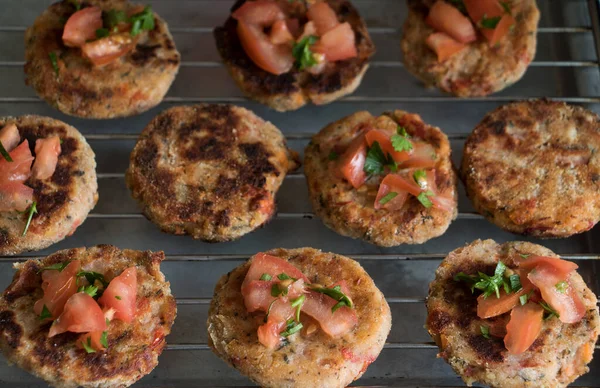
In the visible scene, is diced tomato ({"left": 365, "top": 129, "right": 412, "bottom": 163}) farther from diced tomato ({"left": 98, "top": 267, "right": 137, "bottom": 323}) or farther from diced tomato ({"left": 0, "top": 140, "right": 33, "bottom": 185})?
diced tomato ({"left": 0, "top": 140, "right": 33, "bottom": 185})

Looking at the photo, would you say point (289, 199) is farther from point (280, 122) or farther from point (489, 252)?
point (489, 252)

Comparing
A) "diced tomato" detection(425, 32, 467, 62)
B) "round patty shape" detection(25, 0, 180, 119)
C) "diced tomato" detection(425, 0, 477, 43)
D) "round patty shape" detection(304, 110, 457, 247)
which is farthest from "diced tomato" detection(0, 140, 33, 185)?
"diced tomato" detection(425, 0, 477, 43)

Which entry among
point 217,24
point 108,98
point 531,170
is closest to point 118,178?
point 108,98

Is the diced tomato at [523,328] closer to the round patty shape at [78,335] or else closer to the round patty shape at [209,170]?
the round patty shape at [209,170]

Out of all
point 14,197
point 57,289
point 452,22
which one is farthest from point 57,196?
point 452,22

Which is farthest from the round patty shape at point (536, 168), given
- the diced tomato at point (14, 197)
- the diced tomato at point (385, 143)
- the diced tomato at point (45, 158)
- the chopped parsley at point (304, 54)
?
the diced tomato at point (14, 197)
